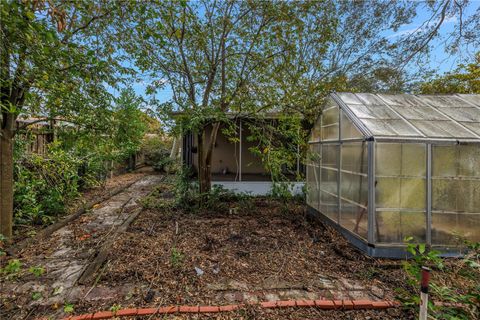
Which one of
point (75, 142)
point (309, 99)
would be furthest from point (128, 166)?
point (309, 99)

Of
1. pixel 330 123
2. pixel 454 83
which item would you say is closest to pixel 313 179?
pixel 330 123

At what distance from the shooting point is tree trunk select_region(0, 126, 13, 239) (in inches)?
143

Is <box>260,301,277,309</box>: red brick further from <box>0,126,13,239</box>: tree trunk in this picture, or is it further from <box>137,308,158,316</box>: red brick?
<box>0,126,13,239</box>: tree trunk

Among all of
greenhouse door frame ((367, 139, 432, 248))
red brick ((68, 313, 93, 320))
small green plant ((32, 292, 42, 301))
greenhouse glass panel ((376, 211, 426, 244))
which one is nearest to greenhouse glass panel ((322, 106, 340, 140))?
greenhouse door frame ((367, 139, 432, 248))

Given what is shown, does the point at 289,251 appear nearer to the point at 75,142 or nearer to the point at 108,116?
the point at 108,116

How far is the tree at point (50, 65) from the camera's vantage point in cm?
230

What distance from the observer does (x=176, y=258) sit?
339 centimetres

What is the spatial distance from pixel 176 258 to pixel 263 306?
4.93 ft

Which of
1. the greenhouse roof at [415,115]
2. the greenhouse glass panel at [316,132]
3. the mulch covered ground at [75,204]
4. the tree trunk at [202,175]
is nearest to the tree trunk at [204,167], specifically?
the tree trunk at [202,175]

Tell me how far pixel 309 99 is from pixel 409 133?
277 centimetres

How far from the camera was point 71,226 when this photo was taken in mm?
4777

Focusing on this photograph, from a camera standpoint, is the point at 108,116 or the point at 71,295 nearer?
the point at 71,295

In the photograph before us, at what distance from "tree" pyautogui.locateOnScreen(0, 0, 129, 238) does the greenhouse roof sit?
4178 millimetres

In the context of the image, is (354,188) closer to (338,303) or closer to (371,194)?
(371,194)
